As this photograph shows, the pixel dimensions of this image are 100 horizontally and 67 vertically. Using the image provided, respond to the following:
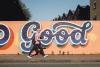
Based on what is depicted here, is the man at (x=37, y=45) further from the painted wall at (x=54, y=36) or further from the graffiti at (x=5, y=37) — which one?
the graffiti at (x=5, y=37)

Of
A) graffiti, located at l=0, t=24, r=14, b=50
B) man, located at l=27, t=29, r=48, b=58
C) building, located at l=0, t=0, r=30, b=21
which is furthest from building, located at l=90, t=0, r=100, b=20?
man, located at l=27, t=29, r=48, b=58

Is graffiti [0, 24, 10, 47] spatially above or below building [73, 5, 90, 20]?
below

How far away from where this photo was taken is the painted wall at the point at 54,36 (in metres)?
26.9

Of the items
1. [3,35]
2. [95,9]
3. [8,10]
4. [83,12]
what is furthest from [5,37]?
[83,12]

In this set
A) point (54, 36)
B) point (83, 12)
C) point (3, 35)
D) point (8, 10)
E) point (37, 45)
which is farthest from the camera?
point (83, 12)

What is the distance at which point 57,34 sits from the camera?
88.9 feet

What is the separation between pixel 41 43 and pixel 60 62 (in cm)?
444

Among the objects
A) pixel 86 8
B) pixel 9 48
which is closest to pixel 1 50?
pixel 9 48

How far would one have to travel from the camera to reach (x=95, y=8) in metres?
68.6

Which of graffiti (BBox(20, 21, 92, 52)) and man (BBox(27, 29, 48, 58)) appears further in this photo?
graffiti (BBox(20, 21, 92, 52))

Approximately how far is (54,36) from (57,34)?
0.81ft

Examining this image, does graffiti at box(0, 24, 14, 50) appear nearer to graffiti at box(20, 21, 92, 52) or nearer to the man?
graffiti at box(20, 21, 92, 52)

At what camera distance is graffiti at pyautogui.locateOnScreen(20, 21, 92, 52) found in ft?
88.2

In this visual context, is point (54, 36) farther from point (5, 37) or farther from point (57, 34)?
point (5, 37)
